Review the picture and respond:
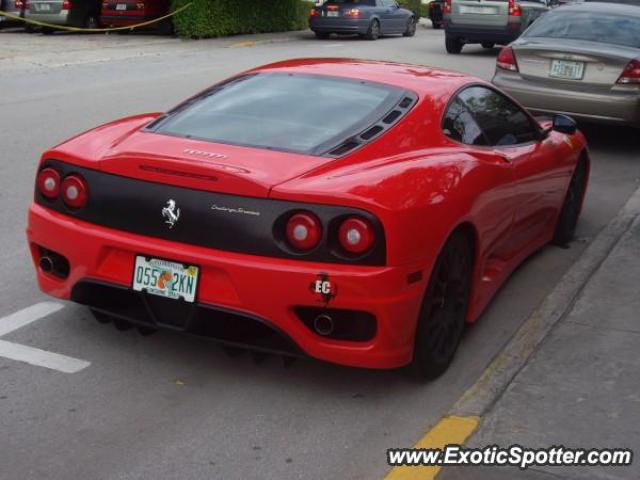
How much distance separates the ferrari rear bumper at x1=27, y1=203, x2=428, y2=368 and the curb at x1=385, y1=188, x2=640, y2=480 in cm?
36

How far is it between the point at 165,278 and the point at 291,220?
0.62 metres

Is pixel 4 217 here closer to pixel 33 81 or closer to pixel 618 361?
pixel 618 361

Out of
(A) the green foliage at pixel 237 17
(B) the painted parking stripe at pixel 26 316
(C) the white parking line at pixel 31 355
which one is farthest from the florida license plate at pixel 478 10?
(C) the white parking line at pixel 31 355

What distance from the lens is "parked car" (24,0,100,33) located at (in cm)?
2383


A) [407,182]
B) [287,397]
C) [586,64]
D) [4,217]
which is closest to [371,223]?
[407,182]

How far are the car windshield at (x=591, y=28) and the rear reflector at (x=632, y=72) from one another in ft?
2.00

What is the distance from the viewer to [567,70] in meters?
10.7

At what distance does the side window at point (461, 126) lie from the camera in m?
5.09

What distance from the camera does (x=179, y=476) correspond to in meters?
3.64

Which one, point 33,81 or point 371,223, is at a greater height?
point 371,223

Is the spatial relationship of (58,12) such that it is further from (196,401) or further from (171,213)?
(196,401)

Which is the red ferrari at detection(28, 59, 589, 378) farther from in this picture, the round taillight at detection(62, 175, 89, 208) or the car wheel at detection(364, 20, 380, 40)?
the car wheel at detection(364, 20, 380, 40)

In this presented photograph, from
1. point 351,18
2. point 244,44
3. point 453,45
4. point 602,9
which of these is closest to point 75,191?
point 602,9

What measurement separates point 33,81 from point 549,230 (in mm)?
10244
